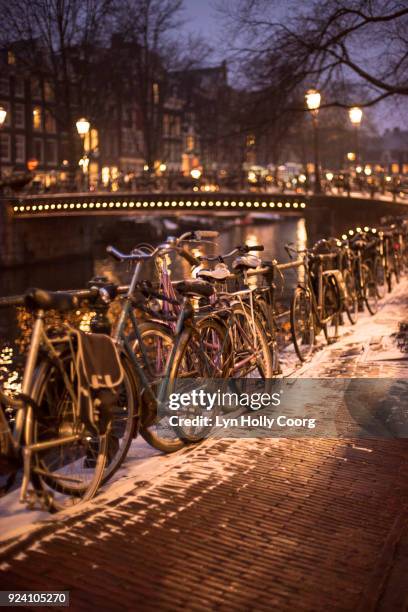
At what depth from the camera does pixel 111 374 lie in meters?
3.95

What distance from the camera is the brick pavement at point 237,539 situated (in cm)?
316

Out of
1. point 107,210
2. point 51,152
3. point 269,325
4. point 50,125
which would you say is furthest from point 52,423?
point 51,152

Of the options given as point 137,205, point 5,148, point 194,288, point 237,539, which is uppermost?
point 5,148

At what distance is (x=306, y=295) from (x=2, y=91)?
158 feet

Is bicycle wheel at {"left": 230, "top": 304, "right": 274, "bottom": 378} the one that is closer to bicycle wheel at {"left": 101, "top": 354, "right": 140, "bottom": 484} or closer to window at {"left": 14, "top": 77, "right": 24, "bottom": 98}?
bicycle wheel at {"left": 101, "top": 354, "right": 140, "bottom": 484}

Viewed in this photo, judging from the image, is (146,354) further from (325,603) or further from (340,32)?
(340,32)

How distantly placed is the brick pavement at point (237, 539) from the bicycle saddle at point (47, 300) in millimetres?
849

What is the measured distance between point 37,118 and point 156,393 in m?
53.4

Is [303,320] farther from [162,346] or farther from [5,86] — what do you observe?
[5,86]

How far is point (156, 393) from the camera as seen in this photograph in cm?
481

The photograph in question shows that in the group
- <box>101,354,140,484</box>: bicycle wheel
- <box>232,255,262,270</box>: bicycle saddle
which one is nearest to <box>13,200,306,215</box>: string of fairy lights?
<box>232,255,262,270</box>: bicycle saddle

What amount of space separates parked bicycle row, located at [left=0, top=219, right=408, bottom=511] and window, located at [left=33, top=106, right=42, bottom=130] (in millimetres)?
50839

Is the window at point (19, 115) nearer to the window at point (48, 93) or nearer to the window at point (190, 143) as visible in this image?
the window at point (48, 93)

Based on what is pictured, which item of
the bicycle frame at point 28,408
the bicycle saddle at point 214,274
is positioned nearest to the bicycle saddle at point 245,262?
the bicycle saddle at point 214,274
